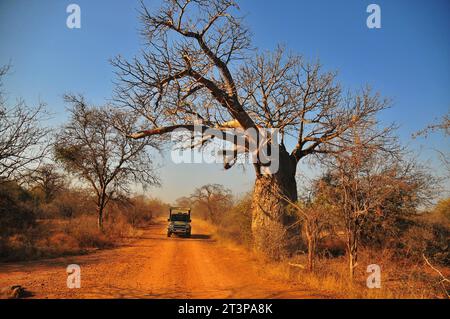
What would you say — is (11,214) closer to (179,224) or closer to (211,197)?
(179,224)

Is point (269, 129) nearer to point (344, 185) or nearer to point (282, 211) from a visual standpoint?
point (282, 211)

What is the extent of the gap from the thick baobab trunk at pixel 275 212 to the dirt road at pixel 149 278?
0.80 metres

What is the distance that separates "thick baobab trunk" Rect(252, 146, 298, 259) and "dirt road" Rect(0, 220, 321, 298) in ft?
2.63

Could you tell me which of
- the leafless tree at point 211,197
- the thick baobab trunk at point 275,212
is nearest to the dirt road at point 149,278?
the thick baobab trunk at point 275,212

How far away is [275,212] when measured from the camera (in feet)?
34.4

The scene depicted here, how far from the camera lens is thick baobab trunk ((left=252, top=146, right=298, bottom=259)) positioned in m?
9.54

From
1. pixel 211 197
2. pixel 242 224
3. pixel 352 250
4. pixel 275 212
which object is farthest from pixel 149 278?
pixel 211 197

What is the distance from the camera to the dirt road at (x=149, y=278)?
19.1ft

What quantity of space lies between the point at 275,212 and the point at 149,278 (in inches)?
189

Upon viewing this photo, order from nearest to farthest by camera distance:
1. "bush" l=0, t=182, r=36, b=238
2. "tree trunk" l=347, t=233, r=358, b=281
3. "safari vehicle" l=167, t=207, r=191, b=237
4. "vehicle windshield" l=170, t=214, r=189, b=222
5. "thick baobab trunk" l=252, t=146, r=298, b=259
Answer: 1. "tree trunk" l=347, t=233, r=358, b=281
2. "thick baobab trunk" l=252, t=146, r=298, b=259
3. "bush" l=0, t=182, r=36, b=238
4. "safari vehicle" l=167, t=207, r=191, b=237
5. "vehicle windshield" l=170, t=214, r=189, b=222

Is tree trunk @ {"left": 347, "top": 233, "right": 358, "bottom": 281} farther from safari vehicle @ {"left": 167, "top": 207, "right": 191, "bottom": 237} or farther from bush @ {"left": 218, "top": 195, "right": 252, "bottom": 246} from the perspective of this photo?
safari vehicle @ {"left": 167, "top": 207, "right": 191, "bottom": 237}

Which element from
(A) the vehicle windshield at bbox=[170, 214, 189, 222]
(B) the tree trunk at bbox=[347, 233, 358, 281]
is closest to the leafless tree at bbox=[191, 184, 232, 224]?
(A) the vehicle windshield at bbox=[170, 214, 189, 222]

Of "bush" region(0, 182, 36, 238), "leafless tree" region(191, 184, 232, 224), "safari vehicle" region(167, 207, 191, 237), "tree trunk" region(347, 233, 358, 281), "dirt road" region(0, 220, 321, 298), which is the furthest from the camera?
"leafless tree" region(191, 184, 232, 224)

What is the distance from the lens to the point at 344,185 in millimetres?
6504
